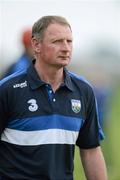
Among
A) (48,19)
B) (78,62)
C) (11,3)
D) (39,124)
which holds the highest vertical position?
(48,19)

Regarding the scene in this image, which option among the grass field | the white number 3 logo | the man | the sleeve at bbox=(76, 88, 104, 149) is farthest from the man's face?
the grass field

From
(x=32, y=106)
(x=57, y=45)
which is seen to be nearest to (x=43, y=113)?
(x=32, y=106)

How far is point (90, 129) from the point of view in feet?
17.8

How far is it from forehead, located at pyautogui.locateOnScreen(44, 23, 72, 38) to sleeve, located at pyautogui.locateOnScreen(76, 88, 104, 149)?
0.49 m

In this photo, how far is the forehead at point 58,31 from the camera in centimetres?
508

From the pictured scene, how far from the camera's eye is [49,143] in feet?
16.6

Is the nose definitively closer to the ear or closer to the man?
the man

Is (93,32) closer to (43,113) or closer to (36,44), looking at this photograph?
(36,44)

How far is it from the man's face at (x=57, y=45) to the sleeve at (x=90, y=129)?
399 mm

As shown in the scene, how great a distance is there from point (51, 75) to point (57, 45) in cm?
25

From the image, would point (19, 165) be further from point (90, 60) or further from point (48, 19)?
point (90, 60)

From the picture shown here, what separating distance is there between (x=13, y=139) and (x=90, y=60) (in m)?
6.77

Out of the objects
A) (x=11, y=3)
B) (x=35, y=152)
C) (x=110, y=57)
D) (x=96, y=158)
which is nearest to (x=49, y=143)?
(x=35, y=152)

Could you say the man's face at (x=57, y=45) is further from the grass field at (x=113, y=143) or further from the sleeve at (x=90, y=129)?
the grass field at (x=113, y=143)
